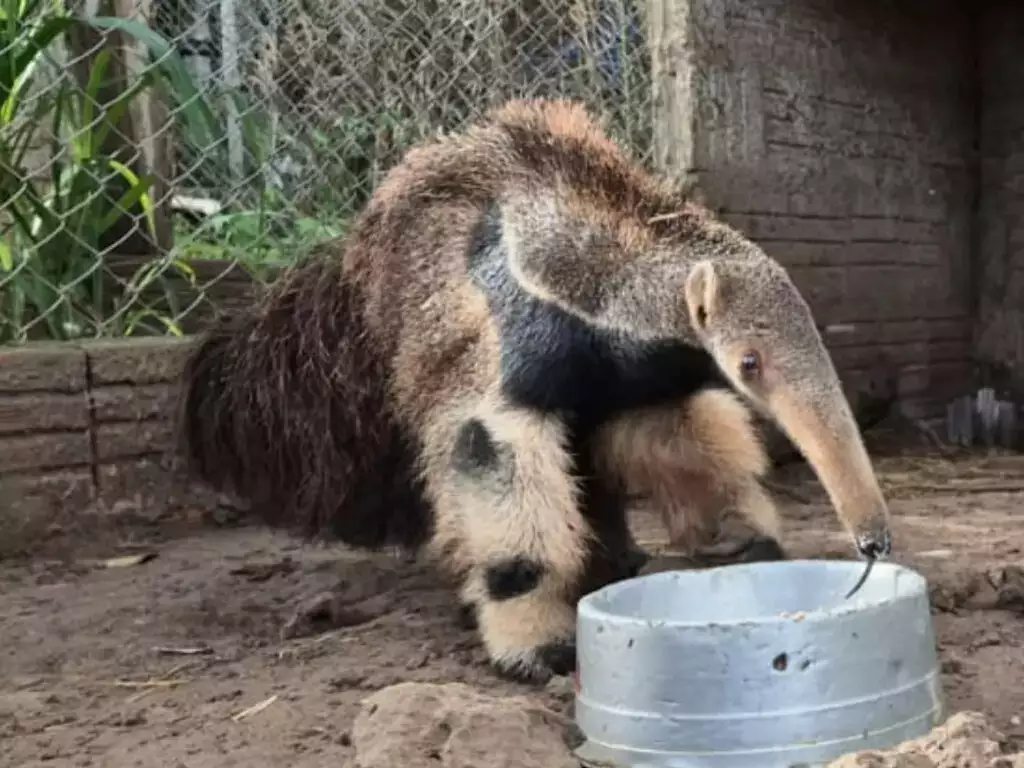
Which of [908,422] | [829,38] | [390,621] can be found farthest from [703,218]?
[908,422]

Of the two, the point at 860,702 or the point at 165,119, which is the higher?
the point at 165,119

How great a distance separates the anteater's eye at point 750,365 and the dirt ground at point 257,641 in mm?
638

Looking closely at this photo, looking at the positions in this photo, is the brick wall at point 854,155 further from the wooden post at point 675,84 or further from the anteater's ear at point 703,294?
the anteater's ear at point 703,294

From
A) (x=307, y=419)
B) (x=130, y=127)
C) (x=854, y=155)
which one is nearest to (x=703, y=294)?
(x=307, y=419)

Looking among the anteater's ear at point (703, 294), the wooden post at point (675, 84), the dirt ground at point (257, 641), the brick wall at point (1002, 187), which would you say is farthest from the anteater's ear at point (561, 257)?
the brick wall at point (1002, 187)

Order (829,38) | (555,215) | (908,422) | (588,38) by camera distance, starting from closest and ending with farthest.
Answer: (555,215) → (588,38) → (829,38) → (908,422)

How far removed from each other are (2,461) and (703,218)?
211 centimetres

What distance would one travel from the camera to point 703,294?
268cm

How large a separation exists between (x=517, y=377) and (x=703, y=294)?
16.4 inches

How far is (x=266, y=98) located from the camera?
15.4 feet

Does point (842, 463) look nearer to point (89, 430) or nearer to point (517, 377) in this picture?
point (517, 377)

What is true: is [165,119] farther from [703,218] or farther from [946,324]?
[946,324]

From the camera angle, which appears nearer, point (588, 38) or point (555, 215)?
point (555, 215)

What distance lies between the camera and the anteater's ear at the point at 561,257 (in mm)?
2895
